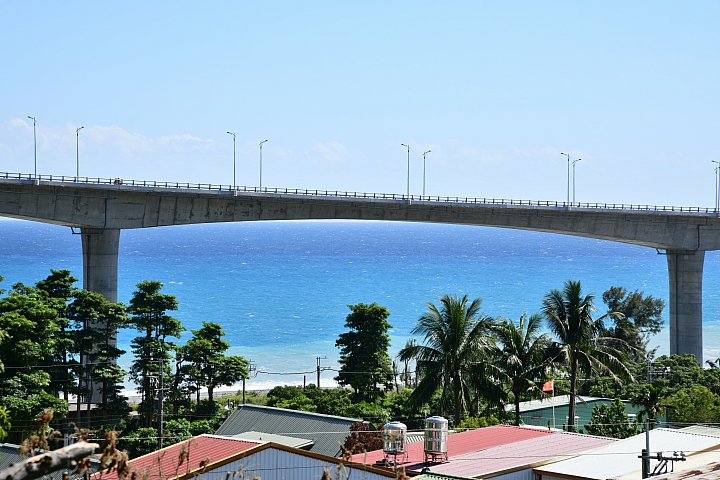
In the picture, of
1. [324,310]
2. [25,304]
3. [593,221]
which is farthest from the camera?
[324,310]

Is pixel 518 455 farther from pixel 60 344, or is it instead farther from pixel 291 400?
pixel 60 344

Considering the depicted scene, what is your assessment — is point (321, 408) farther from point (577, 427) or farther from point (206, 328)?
point (577, 427)

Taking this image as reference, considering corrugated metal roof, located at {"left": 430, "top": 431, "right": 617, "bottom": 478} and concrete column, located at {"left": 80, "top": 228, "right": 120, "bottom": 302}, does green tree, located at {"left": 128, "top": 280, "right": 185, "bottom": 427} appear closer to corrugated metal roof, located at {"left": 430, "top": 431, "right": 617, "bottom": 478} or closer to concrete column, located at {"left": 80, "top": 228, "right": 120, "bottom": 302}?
concrete column, located at {"left": 80, "top": 228, "right": 120, "bottom": 302}

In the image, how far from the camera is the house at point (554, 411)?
41.8 meters

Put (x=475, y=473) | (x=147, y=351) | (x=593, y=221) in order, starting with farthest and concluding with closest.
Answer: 1. (x=593, y=221)
2. (x=147, y=351)
3. (x=475, y=473)

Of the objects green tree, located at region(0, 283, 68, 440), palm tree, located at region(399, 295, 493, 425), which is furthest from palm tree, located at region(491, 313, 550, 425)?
green tree, located at region(0, 283, 68, 440)

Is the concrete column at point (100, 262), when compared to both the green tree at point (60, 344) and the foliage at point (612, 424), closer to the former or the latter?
the green tree at point (60, 344)

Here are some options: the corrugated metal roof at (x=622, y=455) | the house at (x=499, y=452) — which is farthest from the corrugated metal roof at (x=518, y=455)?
the corrugated metal roof at (x=622, y=455)

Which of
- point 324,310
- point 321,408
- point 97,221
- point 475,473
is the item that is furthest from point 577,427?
point 324,310

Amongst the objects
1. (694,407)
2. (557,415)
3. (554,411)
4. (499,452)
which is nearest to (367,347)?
(554,411)

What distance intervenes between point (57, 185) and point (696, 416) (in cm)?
3297

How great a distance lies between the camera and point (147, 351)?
44562 mm

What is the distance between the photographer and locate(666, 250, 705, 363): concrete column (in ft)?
236

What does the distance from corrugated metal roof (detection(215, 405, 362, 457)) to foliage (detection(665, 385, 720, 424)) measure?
14.5 meters
